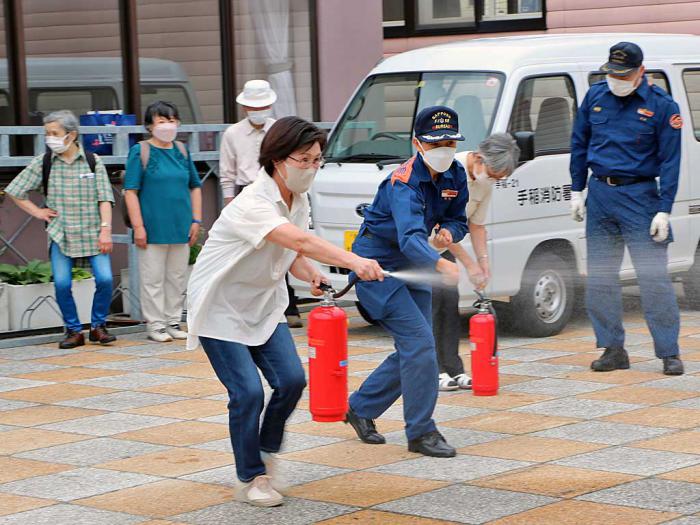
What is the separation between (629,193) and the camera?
374 inches

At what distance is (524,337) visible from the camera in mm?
11352

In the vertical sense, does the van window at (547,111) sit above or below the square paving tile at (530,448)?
above

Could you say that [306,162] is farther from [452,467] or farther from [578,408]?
[578,408]

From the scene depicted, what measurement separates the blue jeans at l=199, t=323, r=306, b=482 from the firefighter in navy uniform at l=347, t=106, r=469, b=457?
0.89 m

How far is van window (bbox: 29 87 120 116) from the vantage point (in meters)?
12.1

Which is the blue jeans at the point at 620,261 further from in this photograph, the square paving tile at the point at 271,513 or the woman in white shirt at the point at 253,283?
the square paving tile at the point at 271,513

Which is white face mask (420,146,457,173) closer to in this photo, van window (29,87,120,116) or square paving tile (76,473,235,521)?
square paving tile (76,473,235,521)

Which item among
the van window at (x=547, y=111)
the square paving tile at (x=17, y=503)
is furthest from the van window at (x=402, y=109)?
the square paving tile at (x=17, y=503)

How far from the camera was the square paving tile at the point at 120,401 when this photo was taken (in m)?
8.81

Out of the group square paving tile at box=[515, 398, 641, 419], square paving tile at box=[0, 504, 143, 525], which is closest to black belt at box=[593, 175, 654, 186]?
square paving tile at box=[515, 398, 641, 419]

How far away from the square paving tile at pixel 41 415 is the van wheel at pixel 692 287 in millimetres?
6197

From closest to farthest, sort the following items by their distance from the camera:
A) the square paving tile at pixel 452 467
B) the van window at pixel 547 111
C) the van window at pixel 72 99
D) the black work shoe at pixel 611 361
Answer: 1. the square paving tile at pixel 452 467
2. the black work shoe at pixel 611 361
3. the van window at pixel 547 111
4. the van window at pixel 72 99

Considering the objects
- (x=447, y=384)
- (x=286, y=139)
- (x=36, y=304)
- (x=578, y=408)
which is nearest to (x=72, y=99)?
(x=36, y=304)

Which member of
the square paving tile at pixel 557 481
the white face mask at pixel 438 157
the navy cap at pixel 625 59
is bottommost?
the square paving tile at pixel 557 481
